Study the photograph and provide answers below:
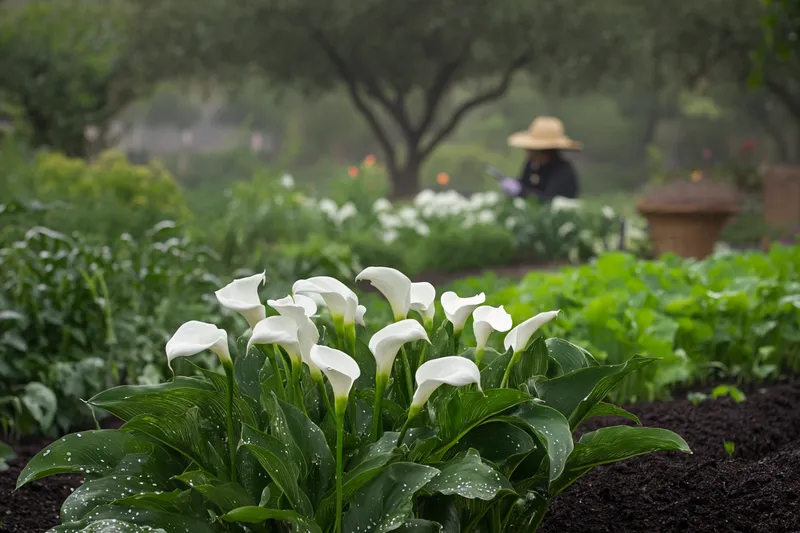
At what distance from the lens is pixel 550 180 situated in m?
12.4

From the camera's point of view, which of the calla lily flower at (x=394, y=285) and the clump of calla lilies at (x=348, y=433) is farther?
the calla lily flower at (x=394, y=285)

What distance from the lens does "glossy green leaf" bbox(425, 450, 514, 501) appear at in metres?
1.66

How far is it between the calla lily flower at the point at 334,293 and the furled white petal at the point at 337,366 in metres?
0.17

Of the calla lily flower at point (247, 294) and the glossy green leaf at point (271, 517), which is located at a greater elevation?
the calla lily flower at point (247, 294)

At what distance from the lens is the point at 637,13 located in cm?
1977

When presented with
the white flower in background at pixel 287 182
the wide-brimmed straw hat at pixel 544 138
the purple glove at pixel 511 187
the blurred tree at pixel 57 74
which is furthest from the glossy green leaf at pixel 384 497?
the blurred tree at pixel 57 74

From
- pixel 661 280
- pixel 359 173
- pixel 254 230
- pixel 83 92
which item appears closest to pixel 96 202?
pixel 254 230

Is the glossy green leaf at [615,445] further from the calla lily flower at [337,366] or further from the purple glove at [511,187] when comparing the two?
the purple glove at [511,187]

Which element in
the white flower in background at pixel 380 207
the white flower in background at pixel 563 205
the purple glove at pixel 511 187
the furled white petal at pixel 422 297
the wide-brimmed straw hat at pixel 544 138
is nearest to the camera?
the furled white petal at pixel 422 297

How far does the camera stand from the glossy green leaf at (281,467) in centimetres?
164

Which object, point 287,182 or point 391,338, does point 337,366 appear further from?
point 287,182

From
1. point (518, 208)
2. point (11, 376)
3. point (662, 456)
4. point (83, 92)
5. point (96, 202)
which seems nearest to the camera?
point (662, 456)

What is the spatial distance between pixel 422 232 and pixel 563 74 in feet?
39.4

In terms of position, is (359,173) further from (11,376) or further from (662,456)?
(662,456)
